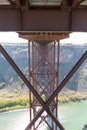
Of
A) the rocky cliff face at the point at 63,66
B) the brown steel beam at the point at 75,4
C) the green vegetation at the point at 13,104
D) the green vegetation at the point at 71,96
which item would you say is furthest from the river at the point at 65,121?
the brown steel beam at the point at 75,4

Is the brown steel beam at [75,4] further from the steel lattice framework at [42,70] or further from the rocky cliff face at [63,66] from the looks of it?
the rocky cliff face at [63,66]

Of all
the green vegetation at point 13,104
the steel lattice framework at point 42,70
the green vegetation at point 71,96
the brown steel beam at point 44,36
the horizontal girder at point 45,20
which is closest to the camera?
the horizontal girder at point 45,20

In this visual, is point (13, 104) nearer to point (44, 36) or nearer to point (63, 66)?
point (63, 66)

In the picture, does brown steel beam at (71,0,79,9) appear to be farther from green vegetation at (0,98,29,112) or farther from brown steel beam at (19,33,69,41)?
green vegetation at (0,98,29,112)

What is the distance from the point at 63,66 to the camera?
58.6 meters

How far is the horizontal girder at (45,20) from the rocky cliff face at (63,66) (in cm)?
4699

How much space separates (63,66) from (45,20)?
172 feet

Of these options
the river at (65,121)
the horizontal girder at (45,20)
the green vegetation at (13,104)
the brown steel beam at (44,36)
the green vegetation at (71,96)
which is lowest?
the green vegetation at (71,96)

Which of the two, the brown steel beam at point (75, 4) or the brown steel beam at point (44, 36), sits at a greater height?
the brown steel beam at point (75, 4)

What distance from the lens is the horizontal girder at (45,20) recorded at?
6359mm

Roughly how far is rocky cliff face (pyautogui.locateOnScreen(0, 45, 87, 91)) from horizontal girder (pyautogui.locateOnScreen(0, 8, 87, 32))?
4699 centimetres

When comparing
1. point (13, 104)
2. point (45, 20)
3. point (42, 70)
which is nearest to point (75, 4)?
point (45, 20)

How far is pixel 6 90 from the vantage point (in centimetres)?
5419

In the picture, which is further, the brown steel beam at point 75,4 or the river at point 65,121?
the river at point 65,121
